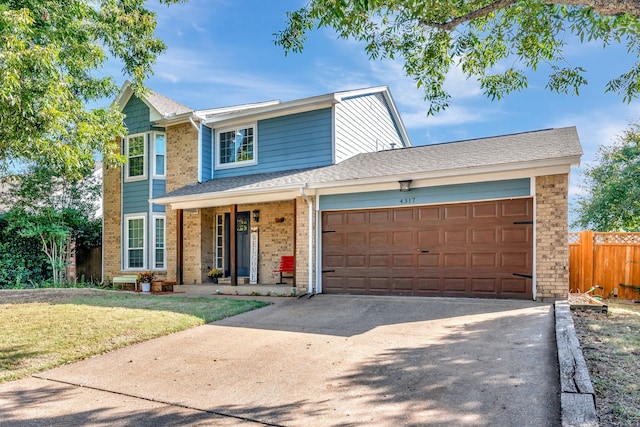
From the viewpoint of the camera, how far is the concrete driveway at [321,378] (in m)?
4.02

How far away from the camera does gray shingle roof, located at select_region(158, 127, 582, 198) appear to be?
31.3 ft

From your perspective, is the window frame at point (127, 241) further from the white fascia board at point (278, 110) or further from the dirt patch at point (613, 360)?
the dirt patch at point (613, 360)

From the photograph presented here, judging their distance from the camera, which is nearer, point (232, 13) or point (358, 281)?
point (358, 281)

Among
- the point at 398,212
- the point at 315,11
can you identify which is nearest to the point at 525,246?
the point at 398,212

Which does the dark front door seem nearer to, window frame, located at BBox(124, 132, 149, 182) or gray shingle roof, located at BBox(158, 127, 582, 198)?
gray shingle roof, located at BBox(158, 127, 582, 198)

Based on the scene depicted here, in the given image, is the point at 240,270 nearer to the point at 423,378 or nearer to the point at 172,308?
the point at 172,308

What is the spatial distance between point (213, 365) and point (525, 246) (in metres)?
6.80

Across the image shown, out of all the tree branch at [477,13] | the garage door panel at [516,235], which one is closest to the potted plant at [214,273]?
the garage door panel at [516,235]

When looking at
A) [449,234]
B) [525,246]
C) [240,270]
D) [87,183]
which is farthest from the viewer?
[87,183]

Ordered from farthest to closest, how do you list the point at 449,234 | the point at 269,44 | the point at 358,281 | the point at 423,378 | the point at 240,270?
the point at 240,270 → the point at 358,281 → the point at 449,234 → the point at 269,44 → the point at 423,378

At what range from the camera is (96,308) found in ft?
31.5

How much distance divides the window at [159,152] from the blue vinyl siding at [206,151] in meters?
1.76

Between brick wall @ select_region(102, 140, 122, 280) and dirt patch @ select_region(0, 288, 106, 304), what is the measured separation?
121 inches

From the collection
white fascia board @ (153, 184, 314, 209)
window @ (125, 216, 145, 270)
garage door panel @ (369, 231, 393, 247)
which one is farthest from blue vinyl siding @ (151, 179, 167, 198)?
garage door panel @ (369, 231, 393, 247)
